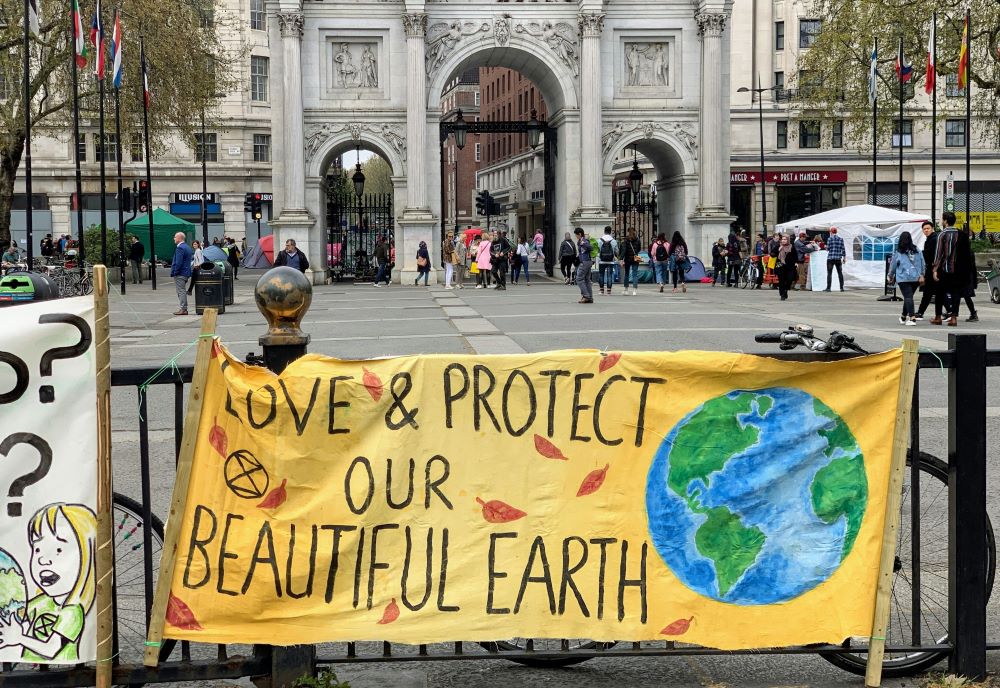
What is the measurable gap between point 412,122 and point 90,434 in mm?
41758

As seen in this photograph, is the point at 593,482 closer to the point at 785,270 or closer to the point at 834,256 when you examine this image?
the point at 785,270

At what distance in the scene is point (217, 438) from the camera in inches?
161

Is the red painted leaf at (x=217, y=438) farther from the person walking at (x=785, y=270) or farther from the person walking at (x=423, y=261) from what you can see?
the person walking at (x=423, y=261)

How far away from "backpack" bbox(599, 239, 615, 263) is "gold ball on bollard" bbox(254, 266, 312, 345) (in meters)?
28.3

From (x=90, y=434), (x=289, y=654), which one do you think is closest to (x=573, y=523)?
(x=289, y=654)

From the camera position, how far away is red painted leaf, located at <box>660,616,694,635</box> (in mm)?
4223

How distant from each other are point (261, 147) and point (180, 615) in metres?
77.9

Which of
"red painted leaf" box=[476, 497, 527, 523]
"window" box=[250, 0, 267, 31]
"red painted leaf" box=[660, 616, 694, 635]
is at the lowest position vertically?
"red painted leaf" box=[660, 616, 694, 635]

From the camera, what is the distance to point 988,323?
68.1 ft

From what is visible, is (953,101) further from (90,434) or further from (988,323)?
(90,434)

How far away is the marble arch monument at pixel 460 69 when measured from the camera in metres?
44.8

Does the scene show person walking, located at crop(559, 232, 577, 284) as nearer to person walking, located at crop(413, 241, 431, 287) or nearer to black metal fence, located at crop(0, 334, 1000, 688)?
person walking, located at crop(413, 241, 431, 287)

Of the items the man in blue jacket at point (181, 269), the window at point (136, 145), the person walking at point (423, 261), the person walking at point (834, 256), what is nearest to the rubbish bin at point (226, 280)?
the man in blue jacket at point (181, 269)

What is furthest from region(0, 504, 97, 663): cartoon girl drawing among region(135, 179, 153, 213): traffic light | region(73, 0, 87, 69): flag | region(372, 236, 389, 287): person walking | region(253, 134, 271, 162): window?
region(253, 134, 271, 162): window
